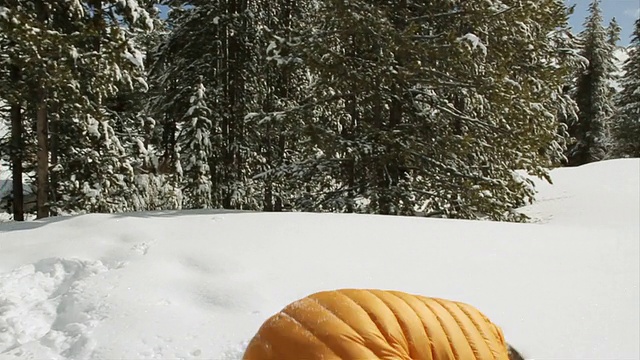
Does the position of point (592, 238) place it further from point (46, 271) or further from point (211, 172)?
point (211, 172)

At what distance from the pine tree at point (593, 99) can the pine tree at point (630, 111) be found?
981 millimetres

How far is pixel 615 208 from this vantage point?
9906mm

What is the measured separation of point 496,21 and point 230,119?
6.53 m

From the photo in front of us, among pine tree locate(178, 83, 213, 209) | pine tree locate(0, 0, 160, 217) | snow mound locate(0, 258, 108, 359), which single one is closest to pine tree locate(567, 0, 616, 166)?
pine tree locate(178, 83, 213, 209)

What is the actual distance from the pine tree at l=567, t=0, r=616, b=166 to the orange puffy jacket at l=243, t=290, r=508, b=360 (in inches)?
1272

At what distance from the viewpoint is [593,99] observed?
30547 mm

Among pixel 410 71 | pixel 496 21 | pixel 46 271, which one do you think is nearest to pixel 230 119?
pixel 410 71

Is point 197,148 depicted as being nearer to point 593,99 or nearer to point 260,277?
point 260,277

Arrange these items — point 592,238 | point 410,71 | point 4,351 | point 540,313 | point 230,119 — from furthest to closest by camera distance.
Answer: point 230,119, point 410,71, point 592,238, point 540,313, point 4,351

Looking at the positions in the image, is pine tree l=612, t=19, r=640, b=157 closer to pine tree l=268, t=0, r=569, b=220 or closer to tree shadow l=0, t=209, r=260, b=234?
pine tree l=268, t=0, r=569, b=220

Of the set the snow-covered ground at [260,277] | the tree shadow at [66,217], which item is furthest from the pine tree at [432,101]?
the tree shadow at [66,217]

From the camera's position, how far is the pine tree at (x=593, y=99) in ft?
100

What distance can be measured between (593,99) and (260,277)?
32790 mm

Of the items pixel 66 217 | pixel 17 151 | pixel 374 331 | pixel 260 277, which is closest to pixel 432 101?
pixel 260 277
